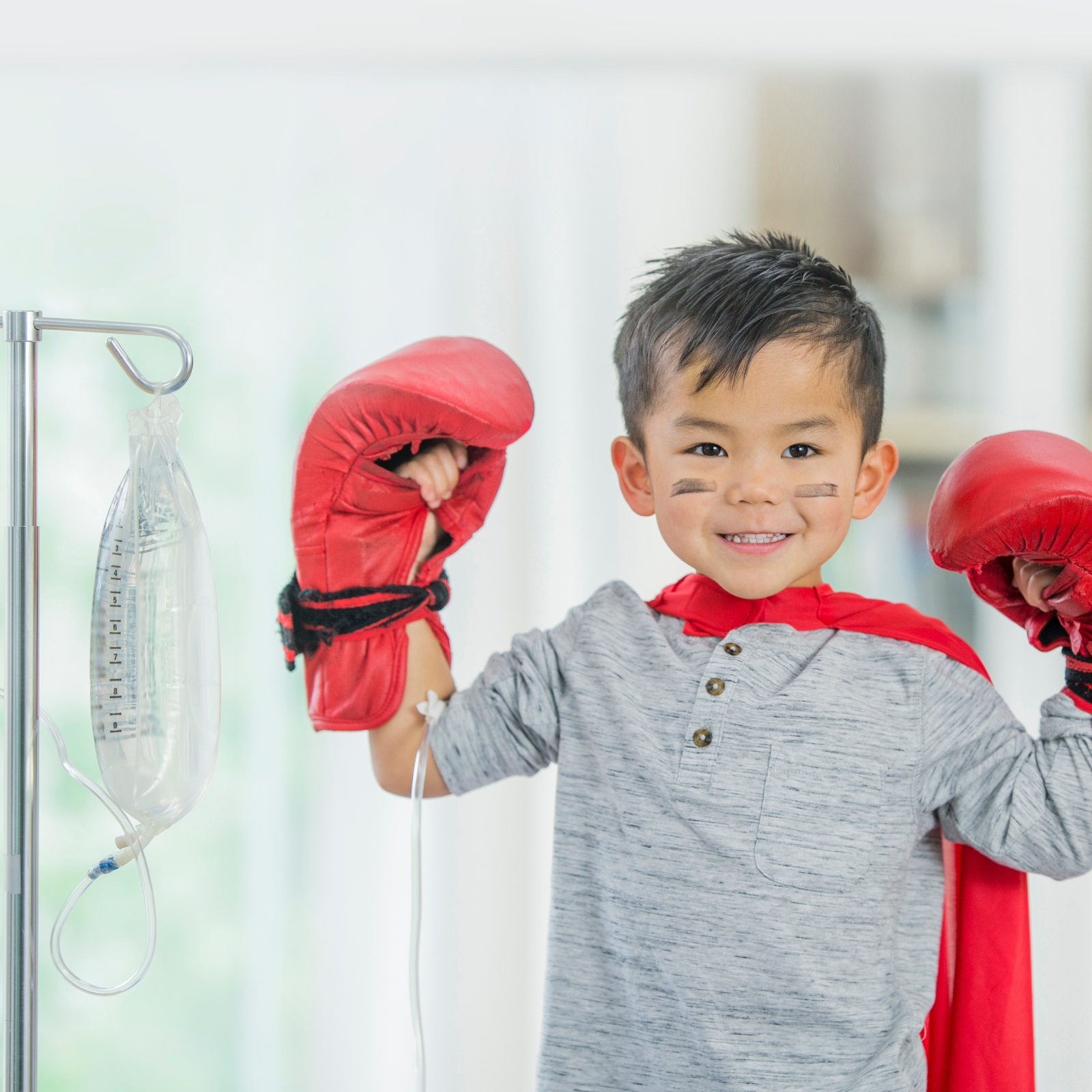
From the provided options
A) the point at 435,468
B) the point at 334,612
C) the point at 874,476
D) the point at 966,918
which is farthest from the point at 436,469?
the point at 966,918

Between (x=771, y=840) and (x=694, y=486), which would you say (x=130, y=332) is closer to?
(x=694, y=486)

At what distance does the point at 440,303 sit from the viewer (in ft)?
4.04

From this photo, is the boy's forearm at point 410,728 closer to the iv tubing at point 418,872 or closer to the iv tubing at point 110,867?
the iv tubing at point 418,872

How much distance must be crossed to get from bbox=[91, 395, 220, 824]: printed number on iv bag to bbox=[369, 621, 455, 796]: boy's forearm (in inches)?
6.6

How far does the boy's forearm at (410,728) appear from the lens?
858 millimetres

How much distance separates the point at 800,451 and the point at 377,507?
346mm

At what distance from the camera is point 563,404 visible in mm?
1241

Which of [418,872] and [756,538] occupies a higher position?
[756,538]

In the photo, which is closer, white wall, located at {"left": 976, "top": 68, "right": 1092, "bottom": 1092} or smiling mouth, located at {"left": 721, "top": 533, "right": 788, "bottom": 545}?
smiling mouth, located at {"left": 721, "top": 533, "right": 788, "bottom": 545}

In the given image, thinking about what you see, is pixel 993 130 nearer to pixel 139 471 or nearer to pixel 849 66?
pixel 849 66

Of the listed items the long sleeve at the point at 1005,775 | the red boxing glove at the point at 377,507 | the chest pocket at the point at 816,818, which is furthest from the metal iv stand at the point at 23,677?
the long sleeve at the point at 1005,775

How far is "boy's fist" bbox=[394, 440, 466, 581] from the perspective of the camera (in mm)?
824

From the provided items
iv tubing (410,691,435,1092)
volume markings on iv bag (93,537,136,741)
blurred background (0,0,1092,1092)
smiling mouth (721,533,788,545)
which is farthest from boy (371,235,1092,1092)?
blurred background (0,0,1092,1092)

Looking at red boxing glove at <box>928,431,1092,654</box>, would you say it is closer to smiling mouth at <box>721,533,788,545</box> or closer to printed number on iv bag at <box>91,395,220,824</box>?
smiling mouth at <box>721,533,788,545</box>
